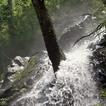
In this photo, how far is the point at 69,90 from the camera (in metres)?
11.4

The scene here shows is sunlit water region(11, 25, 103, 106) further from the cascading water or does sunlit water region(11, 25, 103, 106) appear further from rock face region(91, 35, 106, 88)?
rock face region(91, 35, 106, 88)

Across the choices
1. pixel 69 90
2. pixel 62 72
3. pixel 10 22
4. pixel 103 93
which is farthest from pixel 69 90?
pixel 10 22

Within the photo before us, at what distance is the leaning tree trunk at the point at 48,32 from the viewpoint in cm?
999

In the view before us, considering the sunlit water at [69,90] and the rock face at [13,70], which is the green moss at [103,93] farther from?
the rock face at [13,70]

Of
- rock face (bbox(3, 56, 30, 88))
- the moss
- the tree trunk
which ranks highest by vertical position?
the tree trunk

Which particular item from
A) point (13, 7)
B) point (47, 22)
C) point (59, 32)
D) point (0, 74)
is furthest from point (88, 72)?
point (13, 7)

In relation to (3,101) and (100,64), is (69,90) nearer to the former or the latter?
(100,64)

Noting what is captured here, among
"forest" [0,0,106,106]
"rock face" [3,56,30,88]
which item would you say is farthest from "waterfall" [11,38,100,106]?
"rock face" [3,56,30,88]

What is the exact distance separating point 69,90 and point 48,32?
244cm

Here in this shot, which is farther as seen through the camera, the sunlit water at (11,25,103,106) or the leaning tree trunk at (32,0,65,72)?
the sunlit water at (11,25,103,106)

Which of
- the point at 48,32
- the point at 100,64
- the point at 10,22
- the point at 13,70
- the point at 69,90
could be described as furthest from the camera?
the point at 10,22

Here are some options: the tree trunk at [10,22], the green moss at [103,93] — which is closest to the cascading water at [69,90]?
the green moss at [103,93]

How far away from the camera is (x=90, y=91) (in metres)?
11.1

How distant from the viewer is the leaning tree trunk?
32.8 ft
